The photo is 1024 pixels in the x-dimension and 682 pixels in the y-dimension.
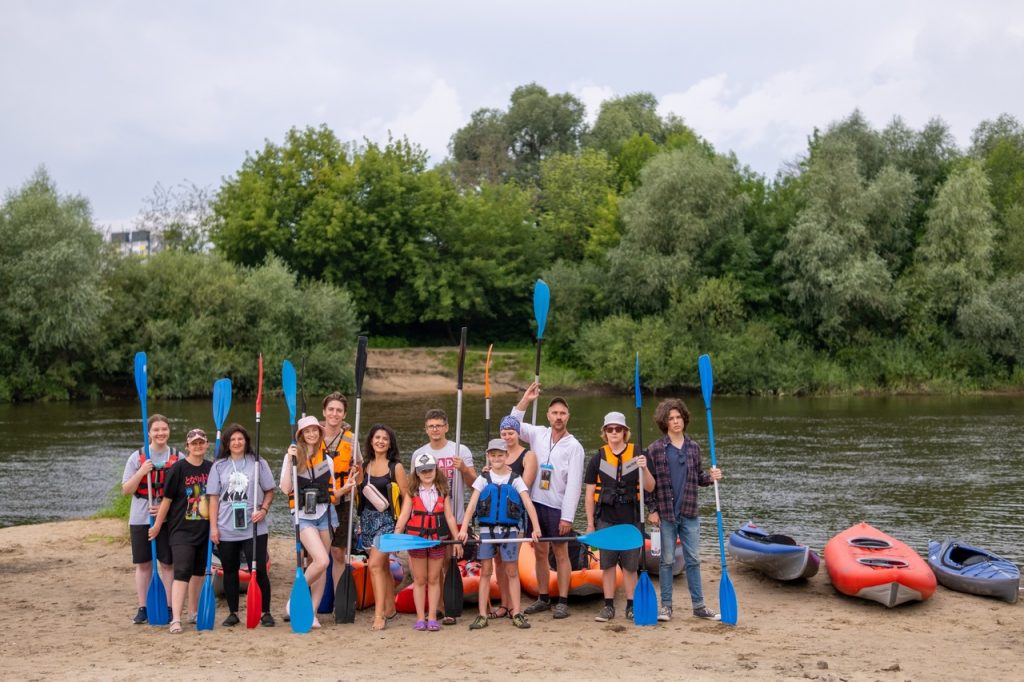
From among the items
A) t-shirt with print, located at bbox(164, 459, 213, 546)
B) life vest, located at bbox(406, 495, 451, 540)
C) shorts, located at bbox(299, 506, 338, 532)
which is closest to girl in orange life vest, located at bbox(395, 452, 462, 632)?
life vest, located at bbox(406, 495, 451, 540)

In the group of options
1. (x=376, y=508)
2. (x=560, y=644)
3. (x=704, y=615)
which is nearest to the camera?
(x=560, y=644)

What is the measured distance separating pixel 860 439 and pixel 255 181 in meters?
26.4

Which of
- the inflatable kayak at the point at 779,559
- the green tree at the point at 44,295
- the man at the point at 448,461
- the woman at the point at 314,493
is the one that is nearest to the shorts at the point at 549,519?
the man at the point at 448,461

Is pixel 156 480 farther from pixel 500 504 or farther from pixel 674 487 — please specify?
pixel 674 487

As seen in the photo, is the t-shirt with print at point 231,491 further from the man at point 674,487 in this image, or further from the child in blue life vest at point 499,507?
the man at point 674,487

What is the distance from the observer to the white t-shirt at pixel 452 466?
7.19m

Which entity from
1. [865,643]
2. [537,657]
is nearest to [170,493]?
[537,657]

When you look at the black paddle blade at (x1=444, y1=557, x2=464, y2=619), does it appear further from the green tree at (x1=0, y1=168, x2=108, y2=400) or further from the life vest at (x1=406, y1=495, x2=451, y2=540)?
the green tree at (x1=0, y1=168, x2=108, y2=400)

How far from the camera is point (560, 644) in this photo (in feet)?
22.1

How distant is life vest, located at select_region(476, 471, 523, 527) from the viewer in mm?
7051

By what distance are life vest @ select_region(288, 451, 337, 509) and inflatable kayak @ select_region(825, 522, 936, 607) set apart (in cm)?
407

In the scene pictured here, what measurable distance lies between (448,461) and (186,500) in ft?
5.81

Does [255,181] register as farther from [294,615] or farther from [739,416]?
[294,615]

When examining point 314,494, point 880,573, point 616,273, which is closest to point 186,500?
point 314,494
